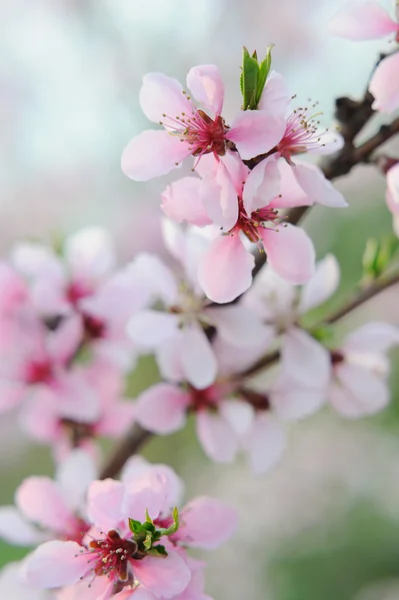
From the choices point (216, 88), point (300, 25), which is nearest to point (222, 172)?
point (216, 88)

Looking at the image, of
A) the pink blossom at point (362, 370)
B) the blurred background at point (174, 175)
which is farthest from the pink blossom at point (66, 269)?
the blurred background at point (174, 175)

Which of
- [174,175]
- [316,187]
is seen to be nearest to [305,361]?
[316,187]

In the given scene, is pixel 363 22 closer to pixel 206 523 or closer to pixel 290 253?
pixel 290 253

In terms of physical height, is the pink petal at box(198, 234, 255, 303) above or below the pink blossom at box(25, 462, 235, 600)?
above

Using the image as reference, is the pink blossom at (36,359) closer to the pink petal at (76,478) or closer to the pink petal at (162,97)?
the pink petal at (76,478)

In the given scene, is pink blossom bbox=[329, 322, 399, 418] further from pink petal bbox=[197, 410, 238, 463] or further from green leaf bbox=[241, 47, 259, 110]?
green leaf bbox=[241, 47, 259, 110]

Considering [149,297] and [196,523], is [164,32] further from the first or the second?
[196,523]

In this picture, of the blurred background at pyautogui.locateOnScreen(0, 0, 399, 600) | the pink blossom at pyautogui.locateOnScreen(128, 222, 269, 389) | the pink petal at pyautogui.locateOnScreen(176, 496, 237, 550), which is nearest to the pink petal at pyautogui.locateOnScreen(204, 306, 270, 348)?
the pink blossom at pyautogui.locateOnScreen(128, 222, 269, 389)
